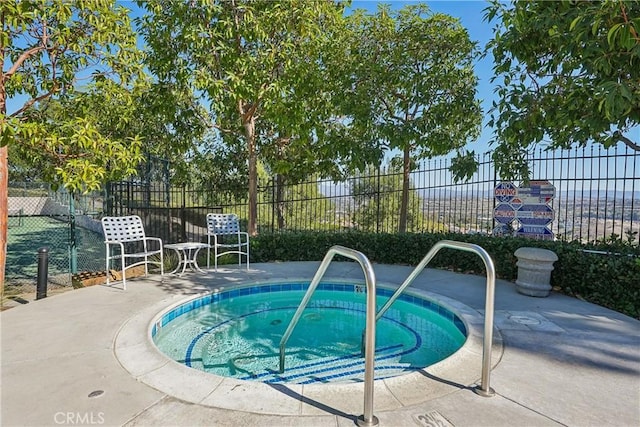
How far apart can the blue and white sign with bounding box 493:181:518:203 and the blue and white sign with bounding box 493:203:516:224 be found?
10 centimetres

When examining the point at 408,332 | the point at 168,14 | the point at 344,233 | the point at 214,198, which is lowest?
the point at 408,332

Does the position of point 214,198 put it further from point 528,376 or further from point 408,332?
point 528,376

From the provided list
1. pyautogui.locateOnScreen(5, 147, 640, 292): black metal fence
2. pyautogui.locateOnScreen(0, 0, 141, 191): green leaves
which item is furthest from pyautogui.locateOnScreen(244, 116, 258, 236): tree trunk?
pyautogui.locateOnScreen(0, 0, 141, 191): green leaves

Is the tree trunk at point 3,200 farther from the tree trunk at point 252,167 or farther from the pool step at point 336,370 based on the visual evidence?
the tree trunk at point 252,167

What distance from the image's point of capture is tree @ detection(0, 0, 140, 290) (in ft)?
14.0

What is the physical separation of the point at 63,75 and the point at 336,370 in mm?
5352

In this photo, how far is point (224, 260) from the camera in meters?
7.32

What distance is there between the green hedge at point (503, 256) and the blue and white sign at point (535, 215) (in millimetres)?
665

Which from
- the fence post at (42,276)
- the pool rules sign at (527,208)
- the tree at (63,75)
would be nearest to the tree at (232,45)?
the tree at (63,75)

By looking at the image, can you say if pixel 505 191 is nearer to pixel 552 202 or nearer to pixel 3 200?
pixel 552 202

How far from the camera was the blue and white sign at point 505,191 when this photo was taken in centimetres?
627

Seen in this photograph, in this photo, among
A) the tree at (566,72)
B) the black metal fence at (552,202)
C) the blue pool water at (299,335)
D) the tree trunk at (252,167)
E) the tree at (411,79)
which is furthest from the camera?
the tree trunk at (252,167)

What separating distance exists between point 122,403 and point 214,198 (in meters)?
8.69

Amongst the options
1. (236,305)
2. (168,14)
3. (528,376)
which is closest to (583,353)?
(528,376)
